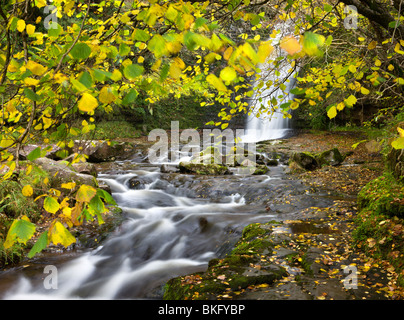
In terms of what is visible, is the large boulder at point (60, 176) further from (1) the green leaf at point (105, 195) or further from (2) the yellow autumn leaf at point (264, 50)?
(2) the yellow autumn leaf at point (264, 50)

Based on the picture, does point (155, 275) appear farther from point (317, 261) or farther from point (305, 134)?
point (305, 134)

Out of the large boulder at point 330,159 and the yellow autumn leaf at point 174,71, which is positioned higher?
the yellow autumn leaf at point 174,71

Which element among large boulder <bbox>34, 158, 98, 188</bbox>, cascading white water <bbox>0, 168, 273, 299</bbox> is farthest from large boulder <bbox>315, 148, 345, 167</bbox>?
large boulder <bbox>34, 158, 98, 188</bbox>

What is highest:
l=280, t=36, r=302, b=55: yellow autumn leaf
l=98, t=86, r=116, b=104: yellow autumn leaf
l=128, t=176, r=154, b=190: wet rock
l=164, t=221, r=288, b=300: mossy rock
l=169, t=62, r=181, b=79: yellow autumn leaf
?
l=280, t=36, r=302, b=55: yellow autumn leaf

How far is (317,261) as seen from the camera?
138 inches

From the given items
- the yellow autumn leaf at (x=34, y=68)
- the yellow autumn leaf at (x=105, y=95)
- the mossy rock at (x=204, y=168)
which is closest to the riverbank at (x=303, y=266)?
the yellow autumn leaf at (x=105, y=95)

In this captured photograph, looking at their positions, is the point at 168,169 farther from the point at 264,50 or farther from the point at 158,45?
the point at 264,50

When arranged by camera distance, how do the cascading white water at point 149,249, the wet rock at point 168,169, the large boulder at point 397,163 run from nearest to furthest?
the cascading white water at point 149,249, the large boulder at point 397,163, the wet rock at point 168,169

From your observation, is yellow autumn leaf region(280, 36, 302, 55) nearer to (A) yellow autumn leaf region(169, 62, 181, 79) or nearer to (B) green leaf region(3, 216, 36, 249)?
(A) yellow autumn leaf region(169, 62, 181, 79)

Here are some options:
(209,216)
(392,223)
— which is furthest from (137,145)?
(392,223)

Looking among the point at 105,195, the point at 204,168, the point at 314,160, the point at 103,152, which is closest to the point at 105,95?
the point at 105,195

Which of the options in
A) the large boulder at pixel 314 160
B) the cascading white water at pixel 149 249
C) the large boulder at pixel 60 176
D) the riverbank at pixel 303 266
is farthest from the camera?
the large boulder at pixel 314 160

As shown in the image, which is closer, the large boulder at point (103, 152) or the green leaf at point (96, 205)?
the green leaf at point (96, 205)

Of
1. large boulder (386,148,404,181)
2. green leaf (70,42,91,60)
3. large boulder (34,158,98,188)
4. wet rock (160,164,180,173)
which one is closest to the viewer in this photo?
green leaf (70,42,91,60)
